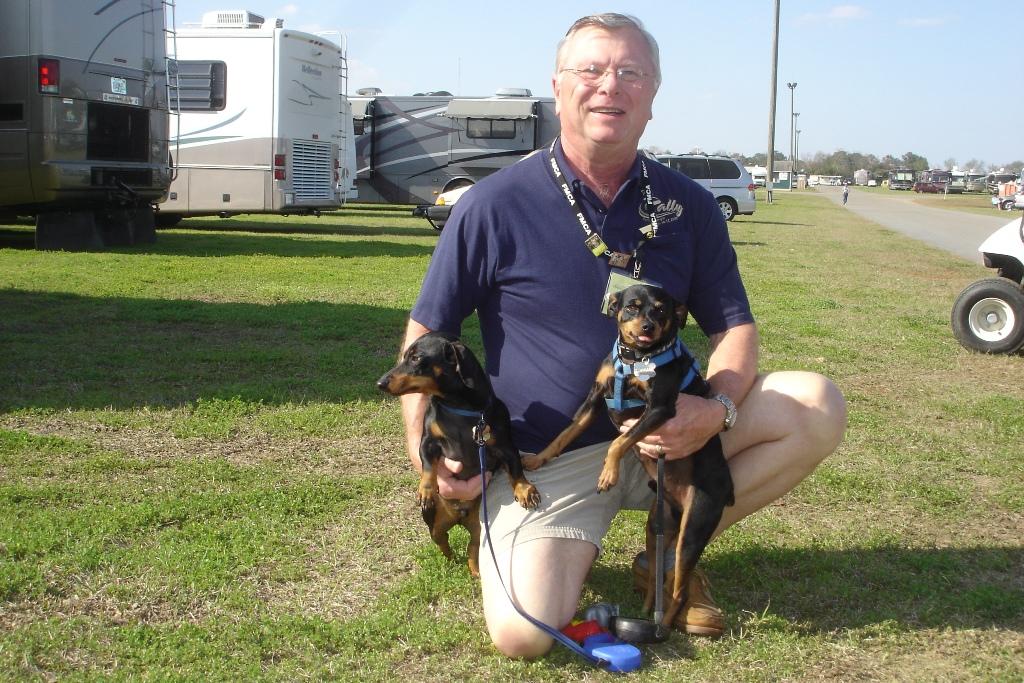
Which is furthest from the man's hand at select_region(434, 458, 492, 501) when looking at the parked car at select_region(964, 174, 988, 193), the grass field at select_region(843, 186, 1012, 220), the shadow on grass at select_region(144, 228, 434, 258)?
the parked car at select_region(964, 174, 988, 193)

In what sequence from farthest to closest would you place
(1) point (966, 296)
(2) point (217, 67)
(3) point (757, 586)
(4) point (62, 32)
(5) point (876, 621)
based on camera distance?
(2) point (217, 67)
(4) point (62, 32)
(1) point (966, 296)
(3) point (757, 586)
(5) point (876, 621)

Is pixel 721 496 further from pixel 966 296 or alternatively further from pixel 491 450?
pixel 966 296

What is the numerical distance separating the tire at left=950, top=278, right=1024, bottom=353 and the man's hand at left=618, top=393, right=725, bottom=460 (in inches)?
219

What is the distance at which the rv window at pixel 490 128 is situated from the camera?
70.2 feet

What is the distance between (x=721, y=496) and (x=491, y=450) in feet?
2.18

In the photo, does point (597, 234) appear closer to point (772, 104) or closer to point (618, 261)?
point (618, 261)

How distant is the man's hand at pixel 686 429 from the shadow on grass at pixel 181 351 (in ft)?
9.98

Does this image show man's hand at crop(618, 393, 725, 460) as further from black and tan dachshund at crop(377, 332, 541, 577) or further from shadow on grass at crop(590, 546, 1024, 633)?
shadow on grass at crop(590, 546, 1024, 633)

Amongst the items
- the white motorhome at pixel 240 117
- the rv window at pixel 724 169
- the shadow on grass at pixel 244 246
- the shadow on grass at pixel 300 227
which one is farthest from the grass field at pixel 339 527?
the rv window at pixel 724 169

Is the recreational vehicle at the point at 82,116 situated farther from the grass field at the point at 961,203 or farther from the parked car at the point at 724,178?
the grass field at the point at 961,203

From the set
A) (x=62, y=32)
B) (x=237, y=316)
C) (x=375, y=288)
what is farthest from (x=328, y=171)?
(x=237, y=316)

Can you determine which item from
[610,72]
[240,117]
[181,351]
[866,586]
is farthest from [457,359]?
[240,117]

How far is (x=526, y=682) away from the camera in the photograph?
8.65 ft

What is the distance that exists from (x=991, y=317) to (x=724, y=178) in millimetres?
19510
